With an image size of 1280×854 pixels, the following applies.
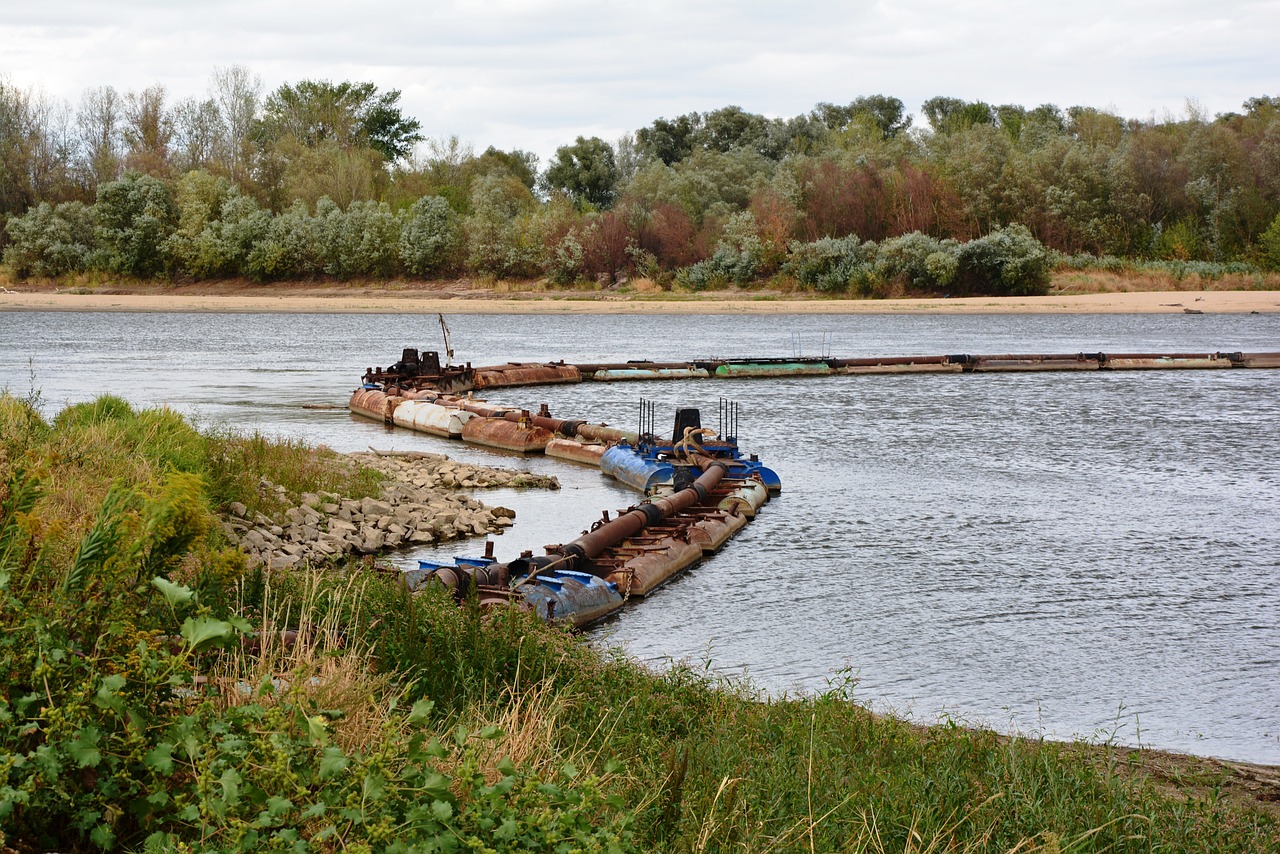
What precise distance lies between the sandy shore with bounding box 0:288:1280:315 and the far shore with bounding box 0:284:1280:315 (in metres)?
0.06

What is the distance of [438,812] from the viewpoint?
4.44 meters

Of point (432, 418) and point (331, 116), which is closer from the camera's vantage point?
point (432, 418)

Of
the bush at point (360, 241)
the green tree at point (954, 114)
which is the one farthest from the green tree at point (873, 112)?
the bush at point (360, 241)

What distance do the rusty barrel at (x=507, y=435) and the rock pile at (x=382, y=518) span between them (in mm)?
4164

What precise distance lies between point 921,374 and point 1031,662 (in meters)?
32.7

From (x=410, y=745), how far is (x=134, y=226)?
289 ft

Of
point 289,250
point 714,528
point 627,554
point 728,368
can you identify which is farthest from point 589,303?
point 627,554

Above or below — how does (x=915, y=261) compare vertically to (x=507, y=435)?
above

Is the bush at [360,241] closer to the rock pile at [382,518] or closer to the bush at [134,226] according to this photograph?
the bush at [134,226]

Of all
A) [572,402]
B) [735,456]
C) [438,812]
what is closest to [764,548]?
[735,456]

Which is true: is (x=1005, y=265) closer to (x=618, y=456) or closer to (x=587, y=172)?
(x=587, y=172)

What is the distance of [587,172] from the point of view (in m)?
102

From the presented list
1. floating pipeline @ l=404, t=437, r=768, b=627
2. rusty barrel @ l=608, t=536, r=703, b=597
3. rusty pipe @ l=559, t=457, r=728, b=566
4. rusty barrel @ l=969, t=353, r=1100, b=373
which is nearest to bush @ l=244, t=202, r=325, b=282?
rusty barrel @ l=969, t=353, r=1100, b=373

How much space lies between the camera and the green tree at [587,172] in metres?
102
